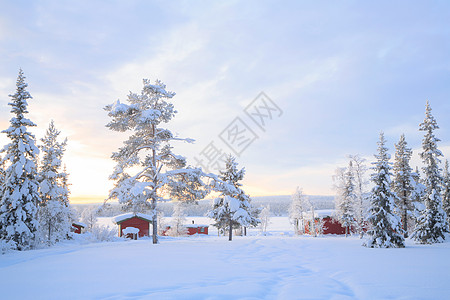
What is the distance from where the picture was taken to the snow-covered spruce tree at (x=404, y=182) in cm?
3394

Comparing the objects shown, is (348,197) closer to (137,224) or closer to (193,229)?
(137,224)

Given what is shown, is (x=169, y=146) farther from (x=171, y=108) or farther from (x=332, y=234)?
(x=332, y=234)

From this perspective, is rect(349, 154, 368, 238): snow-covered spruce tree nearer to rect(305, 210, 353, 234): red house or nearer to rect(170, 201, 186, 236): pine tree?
rect(305, 210, 353, 234): red house

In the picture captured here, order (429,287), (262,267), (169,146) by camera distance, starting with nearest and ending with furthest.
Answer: (429,287) → (262,267) → (169,146)

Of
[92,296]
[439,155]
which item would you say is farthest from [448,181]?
[92,296]

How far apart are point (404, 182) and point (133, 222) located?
4108cm

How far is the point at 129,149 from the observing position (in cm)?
2222

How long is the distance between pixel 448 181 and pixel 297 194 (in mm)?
32302

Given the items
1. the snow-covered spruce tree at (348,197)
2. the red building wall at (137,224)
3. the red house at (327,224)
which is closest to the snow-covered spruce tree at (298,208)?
the red house at (327,224)

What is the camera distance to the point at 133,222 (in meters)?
48.3

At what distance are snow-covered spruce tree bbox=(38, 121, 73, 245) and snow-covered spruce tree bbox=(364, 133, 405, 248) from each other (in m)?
29.6

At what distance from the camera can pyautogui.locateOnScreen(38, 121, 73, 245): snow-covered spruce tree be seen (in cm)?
2867

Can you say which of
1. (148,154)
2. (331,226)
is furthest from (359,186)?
(148,154)

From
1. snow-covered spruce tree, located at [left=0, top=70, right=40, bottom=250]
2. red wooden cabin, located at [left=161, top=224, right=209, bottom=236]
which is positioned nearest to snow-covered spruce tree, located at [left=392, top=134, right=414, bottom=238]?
snow-covered spruce tree, located at [left=0, top=70, right=40, bottom=250]
